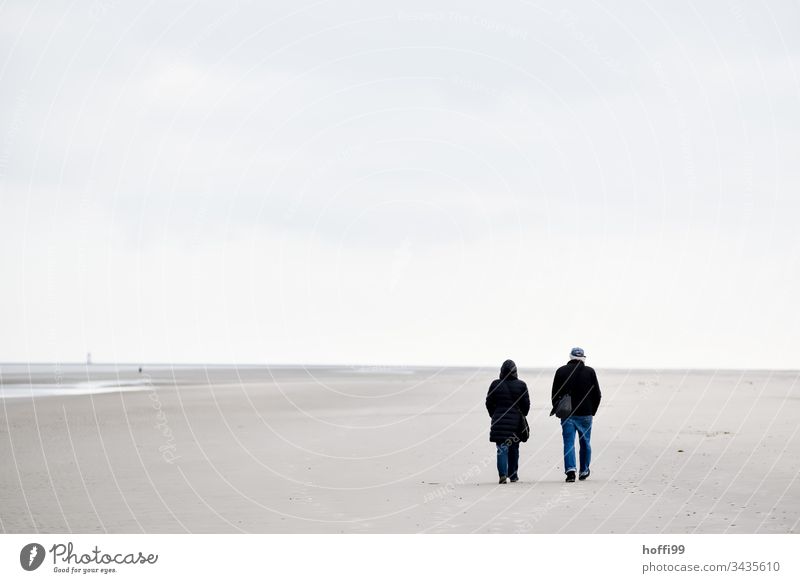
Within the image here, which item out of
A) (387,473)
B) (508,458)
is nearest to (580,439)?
(508,458)

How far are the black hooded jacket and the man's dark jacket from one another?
65 centimetres

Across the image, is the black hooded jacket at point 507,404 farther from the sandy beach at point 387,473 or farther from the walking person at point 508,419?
the sandy beach at point 387,473

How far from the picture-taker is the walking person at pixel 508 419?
54.6ft

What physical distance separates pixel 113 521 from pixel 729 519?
8937mm

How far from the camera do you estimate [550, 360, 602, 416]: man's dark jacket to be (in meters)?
17.2

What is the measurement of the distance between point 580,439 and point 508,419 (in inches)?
59.7

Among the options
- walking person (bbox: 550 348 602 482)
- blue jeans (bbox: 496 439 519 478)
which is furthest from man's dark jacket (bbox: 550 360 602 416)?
blue jeans (bbox: 496 439 519 478)

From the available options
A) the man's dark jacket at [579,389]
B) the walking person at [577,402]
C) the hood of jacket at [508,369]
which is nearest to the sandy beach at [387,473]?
the walking person at [577,402]

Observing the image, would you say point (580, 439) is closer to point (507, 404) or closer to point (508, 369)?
point (507, 404)

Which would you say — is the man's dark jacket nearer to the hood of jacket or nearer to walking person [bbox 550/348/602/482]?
walking person [bbox 550/348/602/482]

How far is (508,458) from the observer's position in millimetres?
16891
